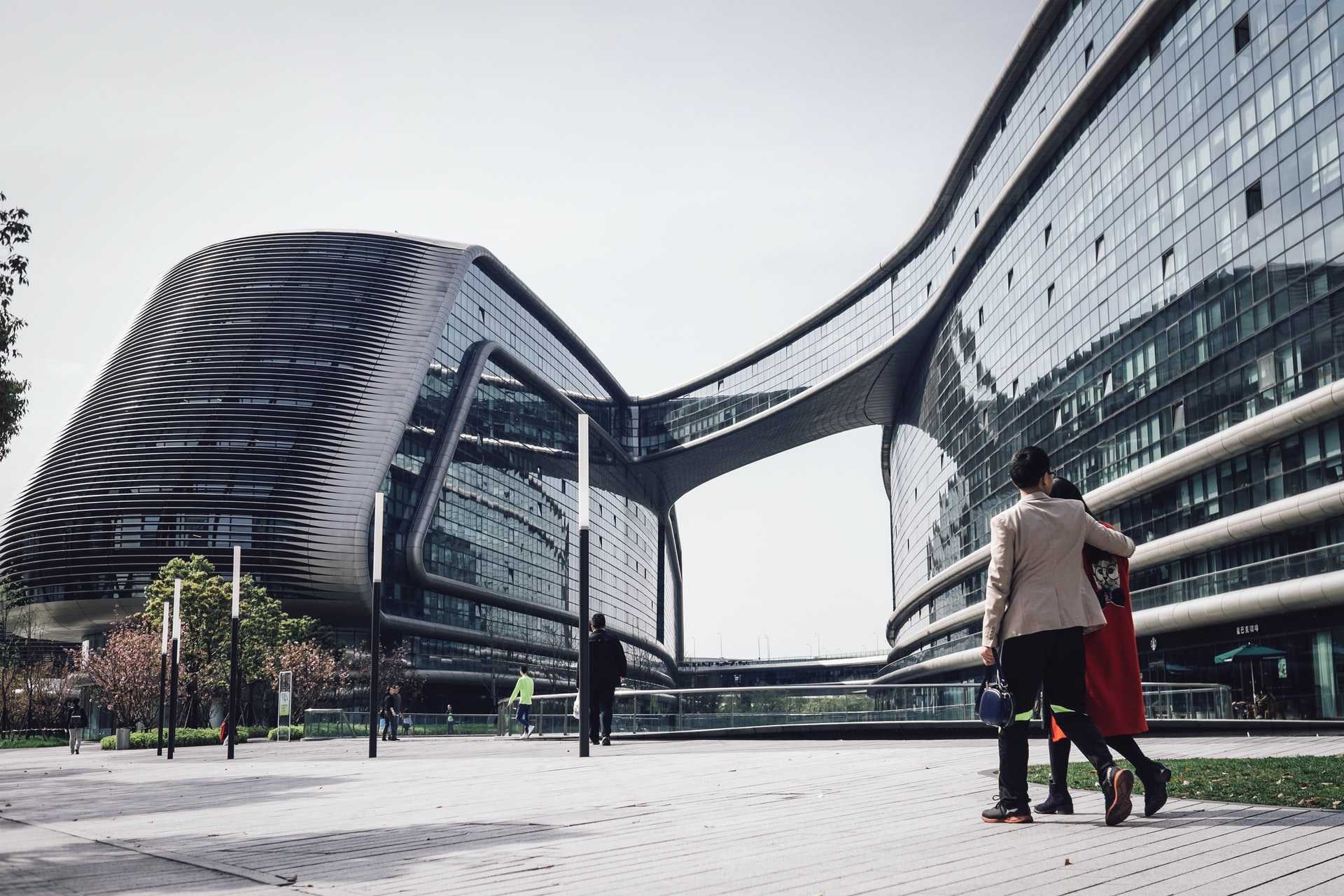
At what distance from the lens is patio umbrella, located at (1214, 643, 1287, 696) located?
38.0 metres

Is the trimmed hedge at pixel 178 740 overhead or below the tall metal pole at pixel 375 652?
below

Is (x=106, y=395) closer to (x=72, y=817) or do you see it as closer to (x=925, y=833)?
(x=72, y=817)

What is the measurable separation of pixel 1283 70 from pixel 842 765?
116 ft

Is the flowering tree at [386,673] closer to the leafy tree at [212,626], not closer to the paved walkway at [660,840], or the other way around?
the leafy tree at [212,626]

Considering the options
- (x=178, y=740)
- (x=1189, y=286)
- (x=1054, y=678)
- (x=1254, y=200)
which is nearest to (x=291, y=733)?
(x=178, y=740)

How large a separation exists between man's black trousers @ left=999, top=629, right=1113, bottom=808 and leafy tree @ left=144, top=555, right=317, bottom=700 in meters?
50.0

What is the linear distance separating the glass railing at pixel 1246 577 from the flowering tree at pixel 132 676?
4265 centimetres

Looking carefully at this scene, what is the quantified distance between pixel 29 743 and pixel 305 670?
1491 centimetres

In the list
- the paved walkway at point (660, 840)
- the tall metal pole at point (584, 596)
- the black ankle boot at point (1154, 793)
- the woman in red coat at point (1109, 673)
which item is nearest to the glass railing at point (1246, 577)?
the tall metal pole at point (584, 596)

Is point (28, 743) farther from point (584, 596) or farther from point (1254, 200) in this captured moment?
point (1254, 200)

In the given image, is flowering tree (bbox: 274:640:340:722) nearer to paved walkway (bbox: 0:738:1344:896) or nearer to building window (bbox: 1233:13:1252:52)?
building window (bbox: 1233:13:1252:52)

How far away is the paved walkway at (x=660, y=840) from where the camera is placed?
4.70 metres

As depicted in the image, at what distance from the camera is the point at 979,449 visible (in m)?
66.6

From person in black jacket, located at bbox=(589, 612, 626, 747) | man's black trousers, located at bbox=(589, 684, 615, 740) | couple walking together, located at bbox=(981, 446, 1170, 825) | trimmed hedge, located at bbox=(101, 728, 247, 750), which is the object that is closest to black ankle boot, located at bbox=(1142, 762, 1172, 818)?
couple walking together, located at bbox=(981, 446, 1170, 825)
